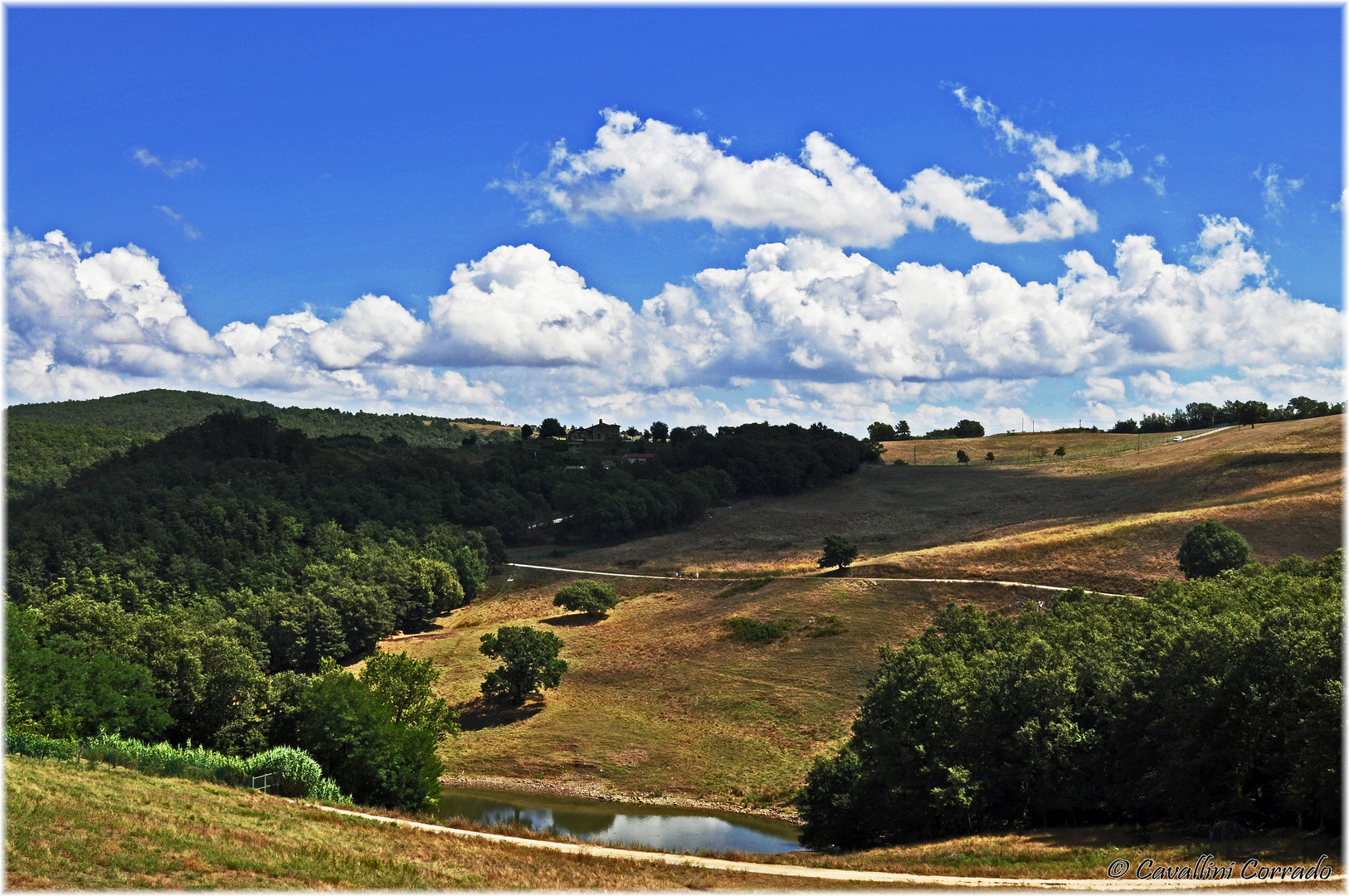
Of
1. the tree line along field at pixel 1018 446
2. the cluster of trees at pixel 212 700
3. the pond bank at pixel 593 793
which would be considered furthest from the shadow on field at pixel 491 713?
the tree line along field at pixel 1018 446

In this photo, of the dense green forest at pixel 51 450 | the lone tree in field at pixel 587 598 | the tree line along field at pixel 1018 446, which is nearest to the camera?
the lone tree in field at pixel 587 598

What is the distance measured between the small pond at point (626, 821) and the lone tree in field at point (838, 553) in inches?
1628

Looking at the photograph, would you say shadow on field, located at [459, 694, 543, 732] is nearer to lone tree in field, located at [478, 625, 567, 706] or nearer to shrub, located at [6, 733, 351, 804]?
lone tree in field, located at [478, 625, 567, 706]

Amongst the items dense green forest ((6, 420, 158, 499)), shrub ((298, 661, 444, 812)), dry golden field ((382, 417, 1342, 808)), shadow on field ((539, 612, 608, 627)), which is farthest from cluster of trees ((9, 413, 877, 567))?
shrub ((298, 661, 444, 812))

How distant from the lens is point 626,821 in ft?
157

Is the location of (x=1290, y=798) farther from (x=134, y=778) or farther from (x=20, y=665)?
(x=20, y=665)

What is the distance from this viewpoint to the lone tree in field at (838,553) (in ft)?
285

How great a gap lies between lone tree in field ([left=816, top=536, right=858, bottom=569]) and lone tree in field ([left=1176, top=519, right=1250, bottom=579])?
27596 millimetres

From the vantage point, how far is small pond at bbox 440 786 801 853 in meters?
43.7

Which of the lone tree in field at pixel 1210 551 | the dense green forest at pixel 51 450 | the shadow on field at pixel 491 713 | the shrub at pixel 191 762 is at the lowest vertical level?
the shadow on field at pixel 491 713

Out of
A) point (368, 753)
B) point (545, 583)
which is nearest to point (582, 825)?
point (368, 753)

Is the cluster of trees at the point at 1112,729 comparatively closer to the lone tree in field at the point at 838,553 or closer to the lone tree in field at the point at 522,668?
the lone tree in field at the point at 522,668

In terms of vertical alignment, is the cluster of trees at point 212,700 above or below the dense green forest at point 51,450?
below

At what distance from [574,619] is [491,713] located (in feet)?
63.2
